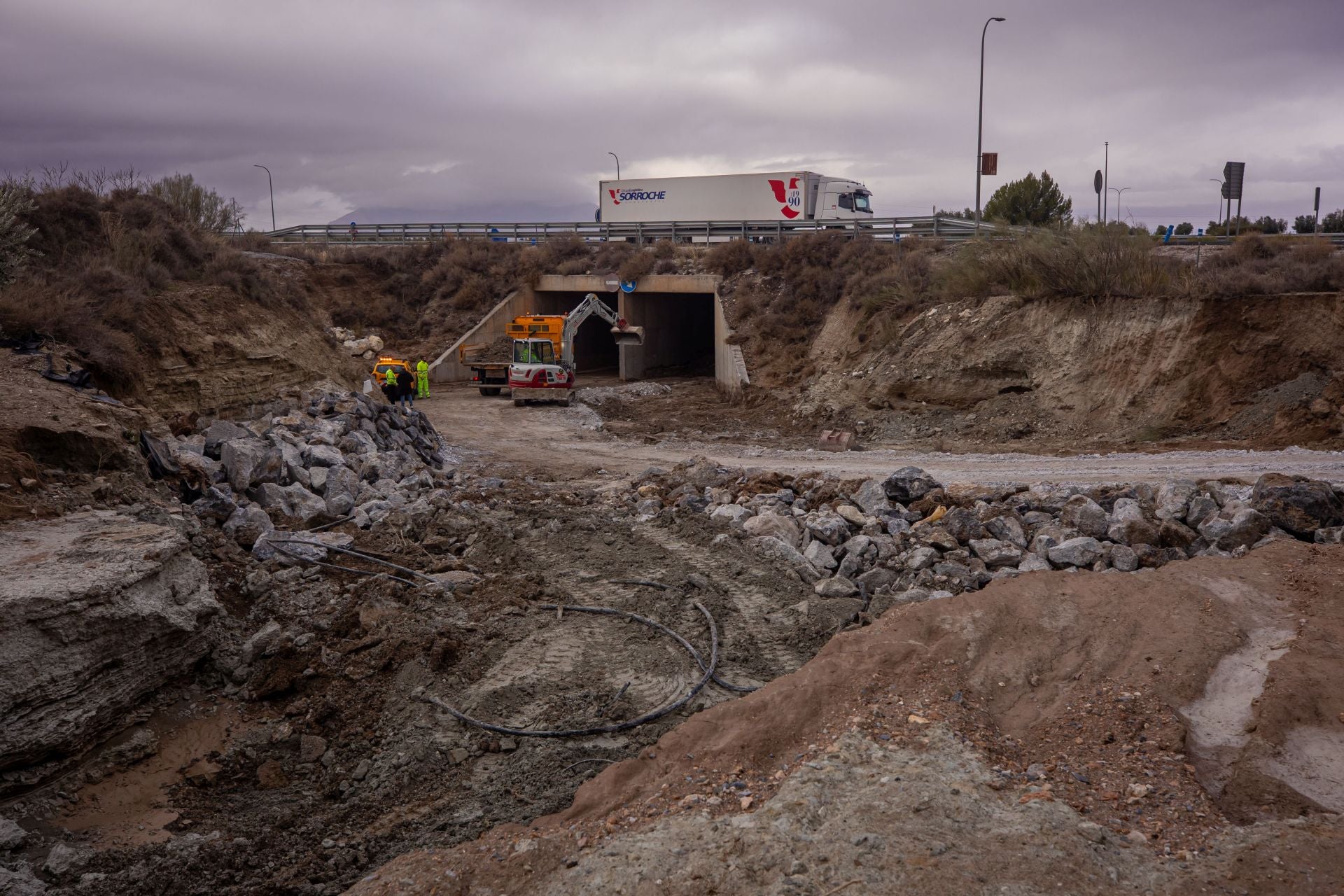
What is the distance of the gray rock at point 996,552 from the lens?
10211 mm

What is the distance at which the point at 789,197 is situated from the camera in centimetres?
3969

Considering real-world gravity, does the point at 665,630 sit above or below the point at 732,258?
below

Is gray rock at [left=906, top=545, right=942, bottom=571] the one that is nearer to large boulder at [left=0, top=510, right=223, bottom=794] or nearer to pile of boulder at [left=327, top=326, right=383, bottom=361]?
large boulder at [left=0, top=510, right=223, bottom=794]

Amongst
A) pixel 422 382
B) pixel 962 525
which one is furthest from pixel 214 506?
pixel 422 382

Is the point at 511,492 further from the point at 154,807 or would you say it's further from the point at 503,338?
the point at 503,338

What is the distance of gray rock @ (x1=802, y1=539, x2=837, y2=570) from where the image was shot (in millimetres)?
10820

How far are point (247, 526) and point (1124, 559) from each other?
9945 millimetres

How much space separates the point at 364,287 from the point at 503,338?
7.47 metres

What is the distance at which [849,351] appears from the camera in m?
26.8

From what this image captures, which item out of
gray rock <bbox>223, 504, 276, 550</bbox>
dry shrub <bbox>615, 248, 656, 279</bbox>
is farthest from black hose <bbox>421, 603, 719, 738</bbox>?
dry shrub <bbox>615, 248, 656, 279</bbox>

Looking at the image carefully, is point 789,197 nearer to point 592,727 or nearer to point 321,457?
point 321,457

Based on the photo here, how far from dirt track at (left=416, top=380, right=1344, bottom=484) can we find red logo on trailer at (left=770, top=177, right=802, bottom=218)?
58.0ft

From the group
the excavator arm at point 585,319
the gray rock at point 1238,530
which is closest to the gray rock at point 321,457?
the gray rock at point 1238,530

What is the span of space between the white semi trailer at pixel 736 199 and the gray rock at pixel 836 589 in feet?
97.1
